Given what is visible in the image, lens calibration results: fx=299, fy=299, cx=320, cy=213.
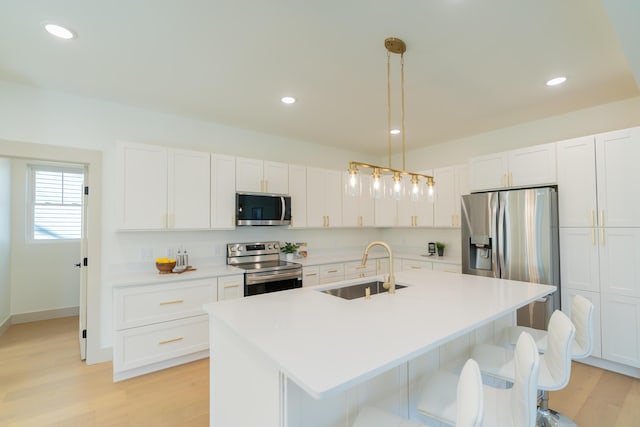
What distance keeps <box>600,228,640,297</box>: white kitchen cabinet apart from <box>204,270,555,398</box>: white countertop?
1218 millimetres

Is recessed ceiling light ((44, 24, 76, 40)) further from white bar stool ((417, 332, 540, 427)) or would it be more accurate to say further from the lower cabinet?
white bar stool ((417, 332, 540, 427))

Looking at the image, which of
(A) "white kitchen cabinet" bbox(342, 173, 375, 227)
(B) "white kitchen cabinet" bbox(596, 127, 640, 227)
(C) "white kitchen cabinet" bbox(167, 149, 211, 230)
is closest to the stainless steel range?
(C) "white kitchen cabinet" bbox(167, 149, 211, 230)

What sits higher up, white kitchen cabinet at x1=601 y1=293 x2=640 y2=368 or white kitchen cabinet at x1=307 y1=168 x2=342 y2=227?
white kitchen cabinet at x1=307 y1=168 x2=342 y2=227

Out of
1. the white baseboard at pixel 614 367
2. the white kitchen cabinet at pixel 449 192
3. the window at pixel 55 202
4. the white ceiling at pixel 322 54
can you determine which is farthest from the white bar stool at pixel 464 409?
the window at pixel 55 202

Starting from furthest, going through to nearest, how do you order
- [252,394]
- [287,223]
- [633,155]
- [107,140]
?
[287,223], [107,140], [633,155], [252,394]

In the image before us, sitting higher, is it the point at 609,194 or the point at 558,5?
the point at 558,5

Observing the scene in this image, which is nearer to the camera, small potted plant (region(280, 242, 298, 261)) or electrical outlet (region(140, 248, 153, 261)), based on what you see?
electrical outlet (region(140, 248, 153, 261))

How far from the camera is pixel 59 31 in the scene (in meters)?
1.97

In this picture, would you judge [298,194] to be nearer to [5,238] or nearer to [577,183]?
[577,183]

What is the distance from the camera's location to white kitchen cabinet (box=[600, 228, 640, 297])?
2695mm

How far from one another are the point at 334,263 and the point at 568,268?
258 cm

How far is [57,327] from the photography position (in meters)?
4.08

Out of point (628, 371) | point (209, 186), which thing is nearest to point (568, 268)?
point (628, 371)

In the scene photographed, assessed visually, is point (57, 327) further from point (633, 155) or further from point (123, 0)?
point (633, 155)
